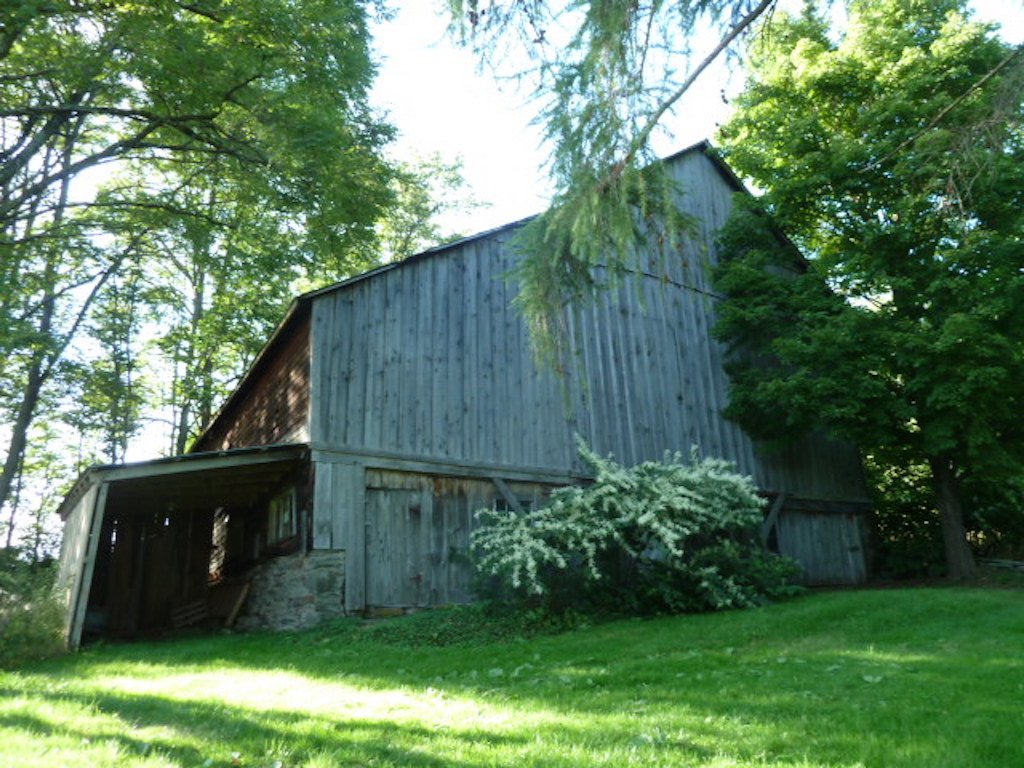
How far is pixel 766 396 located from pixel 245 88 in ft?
38.0

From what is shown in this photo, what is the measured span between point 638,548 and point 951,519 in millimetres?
8884

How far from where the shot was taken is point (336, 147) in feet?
42.9

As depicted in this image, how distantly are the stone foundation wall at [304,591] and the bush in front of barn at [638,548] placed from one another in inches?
88.4

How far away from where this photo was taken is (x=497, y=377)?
14539 millimetres

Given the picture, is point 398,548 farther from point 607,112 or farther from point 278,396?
point 607,112

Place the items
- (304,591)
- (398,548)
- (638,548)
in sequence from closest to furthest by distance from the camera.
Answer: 1. (304,591)
2. (638,548)
3. (398,548)

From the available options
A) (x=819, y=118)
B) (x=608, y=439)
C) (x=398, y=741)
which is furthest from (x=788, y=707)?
(x=819, y=118)

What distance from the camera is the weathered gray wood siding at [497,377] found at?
12.9m

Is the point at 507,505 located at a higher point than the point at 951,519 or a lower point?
higher

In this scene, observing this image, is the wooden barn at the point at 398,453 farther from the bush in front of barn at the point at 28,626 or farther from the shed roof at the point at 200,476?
the bush in front of barn at the point at 28,626

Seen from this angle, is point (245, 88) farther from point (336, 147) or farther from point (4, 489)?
point (4, 489)

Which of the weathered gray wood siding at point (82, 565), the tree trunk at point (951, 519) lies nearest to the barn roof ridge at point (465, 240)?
the weathered gray wood siding at point (82, 565)

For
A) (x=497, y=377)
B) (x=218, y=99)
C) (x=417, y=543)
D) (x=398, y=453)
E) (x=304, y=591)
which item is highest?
(x=218, y=99)

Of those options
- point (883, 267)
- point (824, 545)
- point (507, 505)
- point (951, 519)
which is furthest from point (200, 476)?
point (951, 519)
